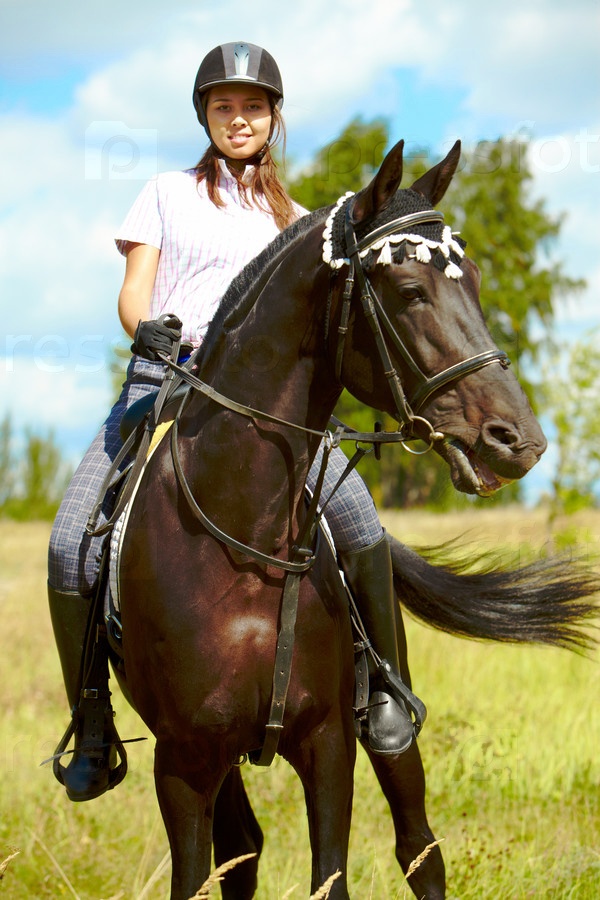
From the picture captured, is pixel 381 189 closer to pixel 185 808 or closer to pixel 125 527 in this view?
pixel 125 527

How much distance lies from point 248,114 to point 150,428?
146 cm

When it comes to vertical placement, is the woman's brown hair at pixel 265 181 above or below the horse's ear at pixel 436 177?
above

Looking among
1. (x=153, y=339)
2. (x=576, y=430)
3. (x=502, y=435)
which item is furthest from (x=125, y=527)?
(x=576, y=430)

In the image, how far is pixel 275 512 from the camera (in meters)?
3.55

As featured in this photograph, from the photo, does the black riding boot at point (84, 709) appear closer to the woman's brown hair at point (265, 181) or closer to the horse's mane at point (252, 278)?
the horse's mane at point (252, 278)

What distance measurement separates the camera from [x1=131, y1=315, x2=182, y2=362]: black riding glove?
391 cm

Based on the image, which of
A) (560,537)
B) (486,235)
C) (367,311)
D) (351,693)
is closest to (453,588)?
(351,693)

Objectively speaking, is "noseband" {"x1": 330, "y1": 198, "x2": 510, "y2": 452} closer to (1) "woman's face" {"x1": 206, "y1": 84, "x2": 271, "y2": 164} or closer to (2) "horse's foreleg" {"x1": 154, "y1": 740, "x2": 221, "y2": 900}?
(1) "woman's face" {"x1": 206, "y1": 84, "x2": 271, "y2": 164}

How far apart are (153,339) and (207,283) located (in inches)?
22.2

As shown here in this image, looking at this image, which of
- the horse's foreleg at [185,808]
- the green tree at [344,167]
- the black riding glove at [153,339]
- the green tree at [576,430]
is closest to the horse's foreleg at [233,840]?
the horse's foreleg at [185,808]

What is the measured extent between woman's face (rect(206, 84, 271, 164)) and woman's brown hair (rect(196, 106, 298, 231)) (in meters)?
0.07

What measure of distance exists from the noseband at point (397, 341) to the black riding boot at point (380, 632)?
3.83ft

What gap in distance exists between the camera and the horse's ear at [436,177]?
135 inches

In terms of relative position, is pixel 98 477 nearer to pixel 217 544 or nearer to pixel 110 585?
pixel 110 585
